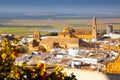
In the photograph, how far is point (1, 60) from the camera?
23.8ft

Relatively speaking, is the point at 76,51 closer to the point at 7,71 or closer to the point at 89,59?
the point at 89,59

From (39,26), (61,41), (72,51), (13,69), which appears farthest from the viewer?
(39,26)

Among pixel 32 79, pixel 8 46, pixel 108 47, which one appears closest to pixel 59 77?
pixel 32 79

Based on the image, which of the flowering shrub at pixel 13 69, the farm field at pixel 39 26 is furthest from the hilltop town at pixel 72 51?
the farm field at pixel 39 26

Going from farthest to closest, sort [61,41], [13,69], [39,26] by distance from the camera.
→ 1. [39,26]
2. [61,41]
3. [13,69]

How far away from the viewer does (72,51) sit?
1521 inches

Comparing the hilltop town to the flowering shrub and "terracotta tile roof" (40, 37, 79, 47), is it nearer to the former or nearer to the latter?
"terracotta tile roof" (40, 37, 79, 47)

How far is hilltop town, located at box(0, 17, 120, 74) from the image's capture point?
28484 millimetres

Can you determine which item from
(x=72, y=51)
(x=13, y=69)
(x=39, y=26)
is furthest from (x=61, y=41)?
(x=39, y=26)

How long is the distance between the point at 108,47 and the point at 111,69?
2814 cm

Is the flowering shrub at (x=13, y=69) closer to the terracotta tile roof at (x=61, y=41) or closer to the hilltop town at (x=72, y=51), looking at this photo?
the hilltop town at (x=72, y=51)

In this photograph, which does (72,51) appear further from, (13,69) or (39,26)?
(39,26)

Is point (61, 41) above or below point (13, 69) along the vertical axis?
below

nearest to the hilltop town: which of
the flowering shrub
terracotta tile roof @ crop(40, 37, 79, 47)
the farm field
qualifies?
terracotta tile roof @ crop(40, 37, 79, 47)
